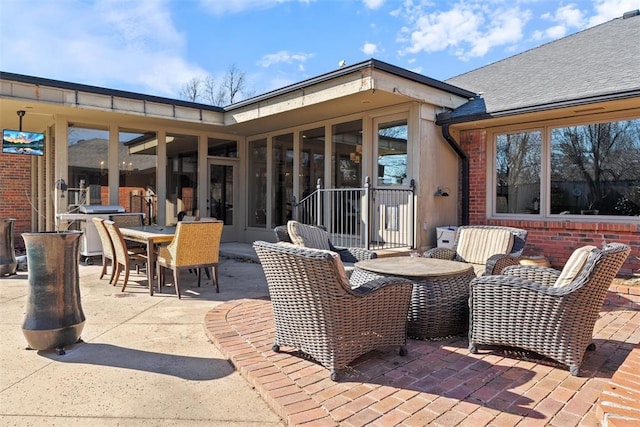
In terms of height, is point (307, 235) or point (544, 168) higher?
point (544, 168)

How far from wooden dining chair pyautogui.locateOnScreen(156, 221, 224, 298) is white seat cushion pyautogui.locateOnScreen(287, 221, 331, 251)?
3.04 ft

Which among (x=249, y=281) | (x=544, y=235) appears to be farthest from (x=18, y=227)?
(x=544, y=235)

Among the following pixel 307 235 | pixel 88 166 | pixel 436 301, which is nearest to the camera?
pixel 436 301

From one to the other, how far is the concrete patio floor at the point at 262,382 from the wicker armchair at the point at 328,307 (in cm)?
15

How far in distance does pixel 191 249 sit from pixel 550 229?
495cm

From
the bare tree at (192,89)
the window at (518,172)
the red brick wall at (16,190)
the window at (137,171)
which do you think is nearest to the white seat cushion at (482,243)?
the window at (518,172)

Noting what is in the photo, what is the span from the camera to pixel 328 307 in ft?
8.34

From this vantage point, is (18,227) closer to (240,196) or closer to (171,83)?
(240,196)

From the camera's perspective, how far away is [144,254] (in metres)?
5.64

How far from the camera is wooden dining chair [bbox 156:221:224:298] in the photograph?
15.5 feet

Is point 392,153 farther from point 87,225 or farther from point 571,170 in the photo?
point 87,225

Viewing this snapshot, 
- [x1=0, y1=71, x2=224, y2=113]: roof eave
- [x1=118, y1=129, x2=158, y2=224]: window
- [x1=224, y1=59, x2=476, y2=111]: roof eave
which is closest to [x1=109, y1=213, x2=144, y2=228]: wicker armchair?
[x1=118, y1=129, x2=158, y2=224]: window

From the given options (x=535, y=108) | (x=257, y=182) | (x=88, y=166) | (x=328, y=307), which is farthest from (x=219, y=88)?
(x=328, y=307)

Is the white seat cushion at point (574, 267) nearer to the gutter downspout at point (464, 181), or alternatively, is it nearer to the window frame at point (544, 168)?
the window frame at point (544, 168)
